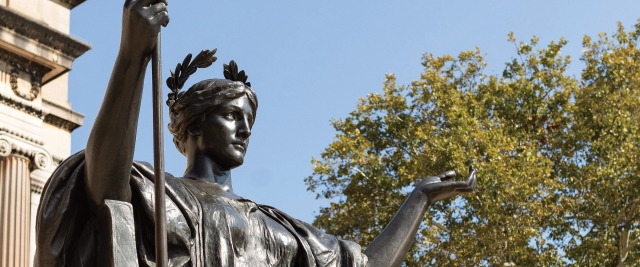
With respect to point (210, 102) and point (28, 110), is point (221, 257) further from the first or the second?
point (28, 110)

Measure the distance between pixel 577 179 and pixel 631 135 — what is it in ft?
5.55

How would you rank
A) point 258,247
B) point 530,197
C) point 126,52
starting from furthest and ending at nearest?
point 530,197 < point 258,247 < point 126,52

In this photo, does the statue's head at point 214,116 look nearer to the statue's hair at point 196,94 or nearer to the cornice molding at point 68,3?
the statue's hair at point 196,94

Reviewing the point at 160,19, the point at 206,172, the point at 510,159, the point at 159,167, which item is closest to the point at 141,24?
the point at 160,19

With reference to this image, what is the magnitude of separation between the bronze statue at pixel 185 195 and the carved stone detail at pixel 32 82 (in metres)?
21.0

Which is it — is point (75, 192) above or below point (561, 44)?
below

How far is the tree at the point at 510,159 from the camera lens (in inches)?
851

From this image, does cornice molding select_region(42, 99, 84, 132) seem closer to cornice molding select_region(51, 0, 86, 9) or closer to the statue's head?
cornice molding select_region(51, 0, 86, 9)

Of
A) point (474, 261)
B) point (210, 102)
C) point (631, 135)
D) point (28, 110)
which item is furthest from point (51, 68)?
point (210, 102)

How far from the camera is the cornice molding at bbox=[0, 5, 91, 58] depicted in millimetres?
24484

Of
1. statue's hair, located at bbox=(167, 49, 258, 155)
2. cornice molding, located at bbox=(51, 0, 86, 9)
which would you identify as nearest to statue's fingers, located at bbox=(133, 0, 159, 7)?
statue's hair, located at bbox=(167, 49, 258, 155)

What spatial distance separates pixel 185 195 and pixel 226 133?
0.37 m

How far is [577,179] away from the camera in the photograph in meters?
23.8

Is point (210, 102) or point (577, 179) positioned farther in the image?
point (577, 179)
